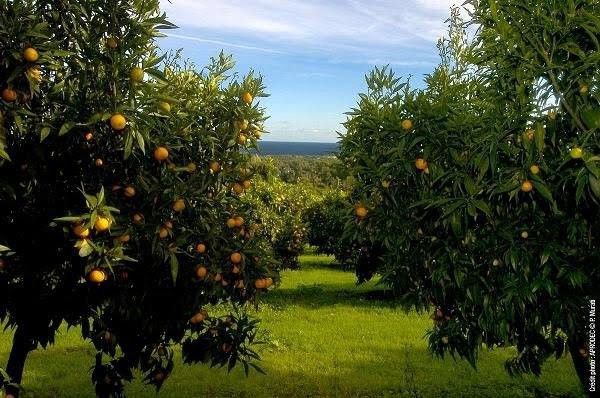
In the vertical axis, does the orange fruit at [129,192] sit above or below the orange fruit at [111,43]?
below

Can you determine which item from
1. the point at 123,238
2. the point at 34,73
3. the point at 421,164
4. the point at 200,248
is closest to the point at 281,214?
the point at 200,248

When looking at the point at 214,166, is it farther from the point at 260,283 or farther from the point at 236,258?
the point at 260,283

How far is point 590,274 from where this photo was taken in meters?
3.89

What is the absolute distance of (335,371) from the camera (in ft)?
32.9

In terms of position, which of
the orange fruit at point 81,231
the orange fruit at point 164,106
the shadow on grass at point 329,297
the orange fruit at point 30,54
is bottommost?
the shadow on grass at point 329,297

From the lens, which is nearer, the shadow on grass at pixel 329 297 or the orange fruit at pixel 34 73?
the orange fruit at pixel 34 73

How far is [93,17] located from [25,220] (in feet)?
5.71

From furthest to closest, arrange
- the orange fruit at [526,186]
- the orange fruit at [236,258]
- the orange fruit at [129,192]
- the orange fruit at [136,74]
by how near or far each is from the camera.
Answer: the orange fruit at [236,258], the orange fruit at [129,192], the orange fruit at [136,74], the orange fruit at [526,186]

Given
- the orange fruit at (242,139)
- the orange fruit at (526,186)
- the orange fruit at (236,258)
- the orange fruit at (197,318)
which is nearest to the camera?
the orange fruit at (526,186)

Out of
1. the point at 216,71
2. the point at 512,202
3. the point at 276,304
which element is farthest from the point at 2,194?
the point at 276,304

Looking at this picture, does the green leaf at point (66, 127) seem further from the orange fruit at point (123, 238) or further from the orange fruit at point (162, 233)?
the orange fruit at point (162, 233)

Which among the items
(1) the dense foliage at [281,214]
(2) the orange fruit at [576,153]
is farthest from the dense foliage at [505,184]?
(1) the dense foliage at [281,214]

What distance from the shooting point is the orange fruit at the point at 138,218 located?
4293mm

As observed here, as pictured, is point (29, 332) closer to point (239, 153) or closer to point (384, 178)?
point (239, 153)
